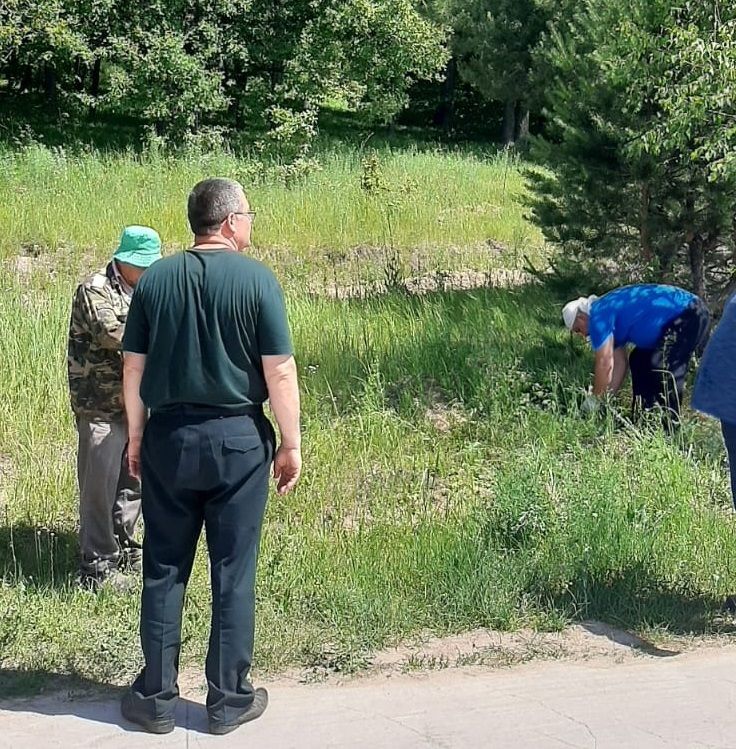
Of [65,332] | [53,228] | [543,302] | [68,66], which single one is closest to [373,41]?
[68,66]

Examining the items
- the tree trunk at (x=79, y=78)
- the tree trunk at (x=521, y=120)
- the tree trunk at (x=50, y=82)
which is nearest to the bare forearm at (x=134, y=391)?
the tree trunk at (x=50, y=82)

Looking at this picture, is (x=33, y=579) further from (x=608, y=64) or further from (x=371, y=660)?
(x=608, y=64)

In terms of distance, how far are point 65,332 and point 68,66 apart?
19805mm

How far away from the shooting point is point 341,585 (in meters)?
4.90

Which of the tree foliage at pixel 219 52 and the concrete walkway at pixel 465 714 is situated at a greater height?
the tree foliage at pixel 219 52

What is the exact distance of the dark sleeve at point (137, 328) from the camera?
12.0ft

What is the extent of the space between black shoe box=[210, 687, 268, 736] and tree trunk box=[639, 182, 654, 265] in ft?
19.7

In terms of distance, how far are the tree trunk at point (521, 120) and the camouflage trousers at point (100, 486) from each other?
1133 inches

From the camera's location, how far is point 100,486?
4930 millimetres

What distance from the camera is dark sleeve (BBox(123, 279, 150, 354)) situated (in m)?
3.67

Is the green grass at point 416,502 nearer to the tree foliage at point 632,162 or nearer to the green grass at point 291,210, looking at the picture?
the tree foliage at point 632,162

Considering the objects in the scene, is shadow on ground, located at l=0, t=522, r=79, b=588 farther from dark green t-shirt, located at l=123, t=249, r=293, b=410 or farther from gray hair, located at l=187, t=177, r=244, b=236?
gray hair, located at l=187, t=177, r=244, b=236

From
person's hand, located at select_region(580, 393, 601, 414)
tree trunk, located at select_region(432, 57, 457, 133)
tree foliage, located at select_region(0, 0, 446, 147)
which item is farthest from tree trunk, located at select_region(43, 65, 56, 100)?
person's hand, located at select_region(580, 393, 601, 414)

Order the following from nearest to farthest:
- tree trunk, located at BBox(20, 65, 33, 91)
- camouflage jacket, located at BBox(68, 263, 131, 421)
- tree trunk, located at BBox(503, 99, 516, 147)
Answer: camouflage jacket, located at BBox(68, 263, 131, 421)
tree trunk, located at BBox(20, 65, 33, 91)
tree trunk, located at BBox(503, 99, 516, 147)
